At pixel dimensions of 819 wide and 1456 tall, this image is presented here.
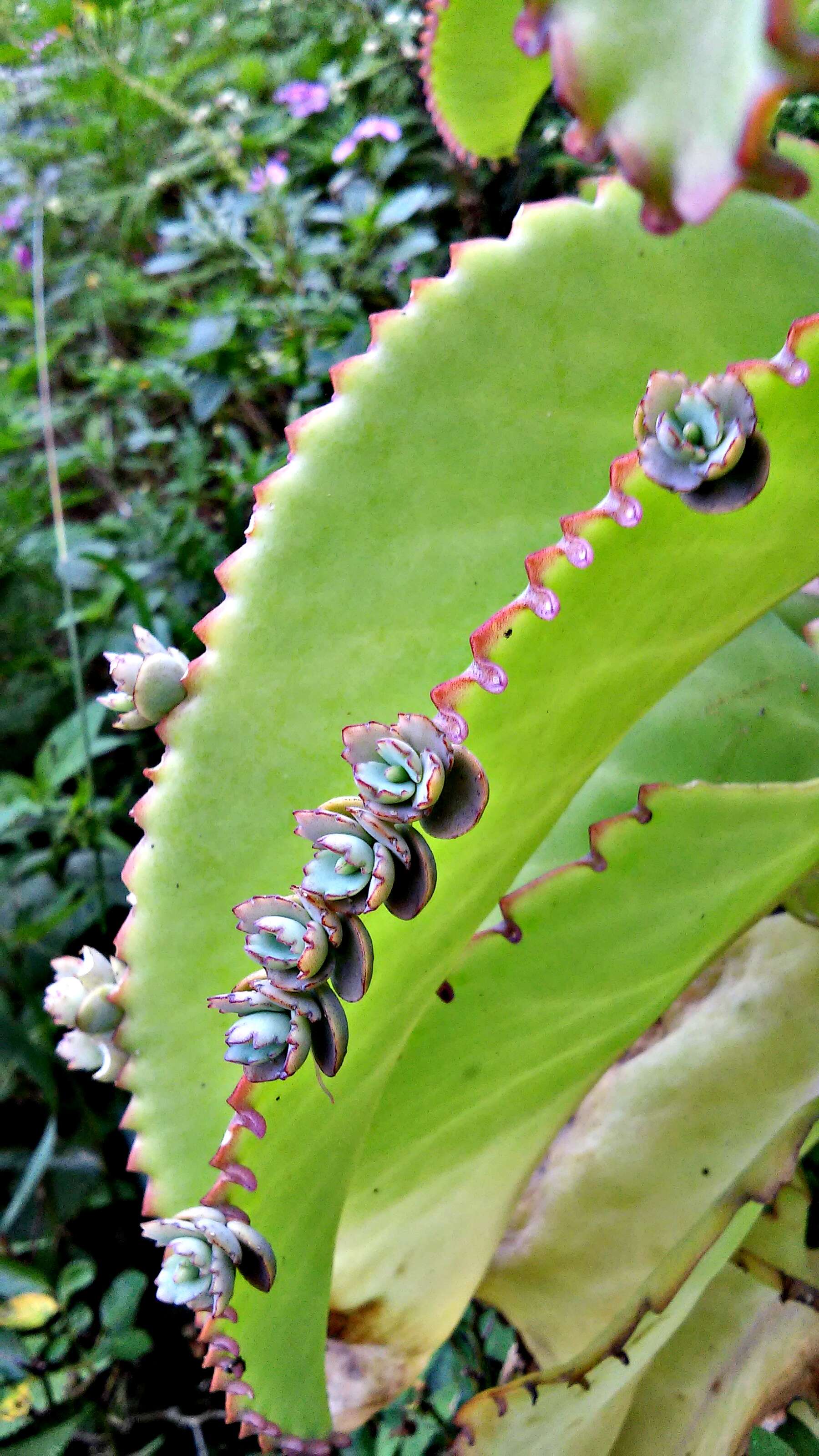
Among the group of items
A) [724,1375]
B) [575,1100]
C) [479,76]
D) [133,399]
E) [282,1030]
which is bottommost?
[724,1375]

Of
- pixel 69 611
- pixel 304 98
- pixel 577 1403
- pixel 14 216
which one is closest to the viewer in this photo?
pixel 577 1403

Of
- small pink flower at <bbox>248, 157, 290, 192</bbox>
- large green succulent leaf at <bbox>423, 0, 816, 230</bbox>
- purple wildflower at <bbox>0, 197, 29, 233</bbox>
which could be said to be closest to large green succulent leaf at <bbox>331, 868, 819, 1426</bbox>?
large green succulent leaf at <bbox>423, 0, 816, 230</bbox>

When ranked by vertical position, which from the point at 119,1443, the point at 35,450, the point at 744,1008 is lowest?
the point at 119,1443

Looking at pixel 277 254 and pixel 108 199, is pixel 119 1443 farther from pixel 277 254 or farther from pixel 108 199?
pixel 108 199

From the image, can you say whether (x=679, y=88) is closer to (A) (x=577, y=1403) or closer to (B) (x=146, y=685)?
(B) (x=146, y=685)

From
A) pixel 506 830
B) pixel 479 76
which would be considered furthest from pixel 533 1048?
pixel 479 76

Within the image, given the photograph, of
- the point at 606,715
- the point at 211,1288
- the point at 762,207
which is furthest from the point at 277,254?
the point at 211,1288

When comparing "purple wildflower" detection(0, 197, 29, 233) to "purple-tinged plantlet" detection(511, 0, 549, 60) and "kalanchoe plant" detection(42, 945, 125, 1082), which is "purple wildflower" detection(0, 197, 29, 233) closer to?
"kalanchoe plant" detection(42, 945, 125, 1082)
